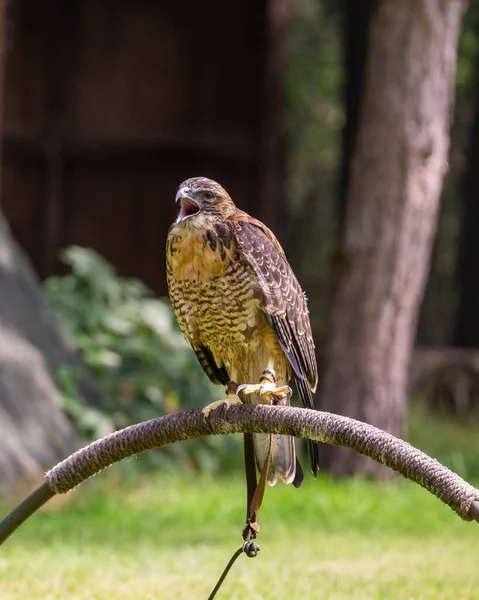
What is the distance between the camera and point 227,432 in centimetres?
338

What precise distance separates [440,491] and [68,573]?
9.29 ft

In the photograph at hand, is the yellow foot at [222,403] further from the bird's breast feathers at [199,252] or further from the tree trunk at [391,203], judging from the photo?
the tree trunk at [391,203]

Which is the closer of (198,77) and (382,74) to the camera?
(382,74)

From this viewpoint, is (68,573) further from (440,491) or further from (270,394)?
(440,491)

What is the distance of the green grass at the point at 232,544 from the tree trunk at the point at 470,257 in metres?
5.72

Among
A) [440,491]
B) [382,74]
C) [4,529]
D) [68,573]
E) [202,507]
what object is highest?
[382,74]

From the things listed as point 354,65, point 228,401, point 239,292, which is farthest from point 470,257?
point 228,401

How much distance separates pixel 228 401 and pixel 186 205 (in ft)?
2.41

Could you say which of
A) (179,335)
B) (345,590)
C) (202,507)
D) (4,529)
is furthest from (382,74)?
(4,529)

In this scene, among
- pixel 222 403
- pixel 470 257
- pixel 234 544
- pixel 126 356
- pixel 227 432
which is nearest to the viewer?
pixel 227 432

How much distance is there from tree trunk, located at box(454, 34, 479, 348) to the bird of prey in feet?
34.7

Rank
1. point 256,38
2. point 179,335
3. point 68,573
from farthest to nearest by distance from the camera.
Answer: point 256,38 → point 179,335 → point 68,573

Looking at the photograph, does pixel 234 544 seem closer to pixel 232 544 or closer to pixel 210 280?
pixel 232 544

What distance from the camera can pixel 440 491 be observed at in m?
3.06
